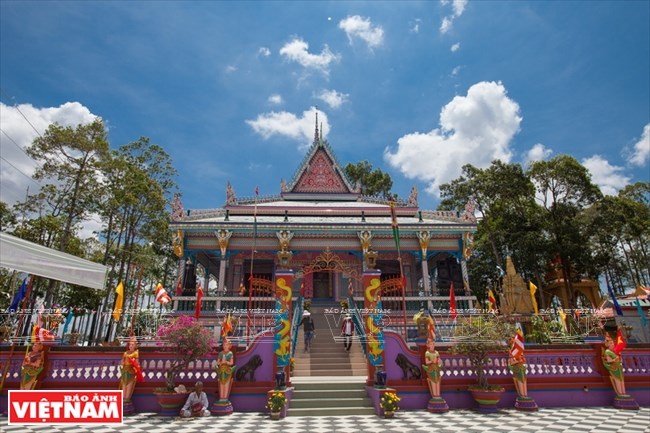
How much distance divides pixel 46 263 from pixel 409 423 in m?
7.04

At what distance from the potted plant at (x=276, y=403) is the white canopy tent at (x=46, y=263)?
5288 millimetres

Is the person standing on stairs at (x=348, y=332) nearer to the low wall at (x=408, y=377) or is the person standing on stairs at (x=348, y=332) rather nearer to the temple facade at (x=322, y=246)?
the low wall at (x=408, y=377)

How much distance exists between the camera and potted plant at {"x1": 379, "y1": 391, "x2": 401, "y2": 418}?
26.7 feet

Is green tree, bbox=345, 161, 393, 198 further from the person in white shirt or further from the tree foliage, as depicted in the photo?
the person in white shirt

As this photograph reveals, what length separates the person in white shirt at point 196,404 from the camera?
805cm

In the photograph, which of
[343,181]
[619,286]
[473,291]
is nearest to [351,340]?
[343,181]

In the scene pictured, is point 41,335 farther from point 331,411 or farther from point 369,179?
point 369,179

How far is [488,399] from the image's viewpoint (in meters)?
8.62

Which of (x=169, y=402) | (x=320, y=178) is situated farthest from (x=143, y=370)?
(x=320, y=178)

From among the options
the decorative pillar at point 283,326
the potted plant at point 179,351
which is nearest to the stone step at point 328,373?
the decorative pillar at point 283,326

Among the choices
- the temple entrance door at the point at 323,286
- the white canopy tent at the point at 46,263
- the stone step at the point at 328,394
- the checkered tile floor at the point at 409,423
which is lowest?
the checkered tile floor at the point at 409,423

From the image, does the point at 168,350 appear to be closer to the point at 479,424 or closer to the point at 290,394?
the point at 290,394

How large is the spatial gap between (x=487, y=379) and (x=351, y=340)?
5067 millimetres

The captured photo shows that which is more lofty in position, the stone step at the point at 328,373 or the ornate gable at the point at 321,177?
the ornate gable at the point at 321,177
